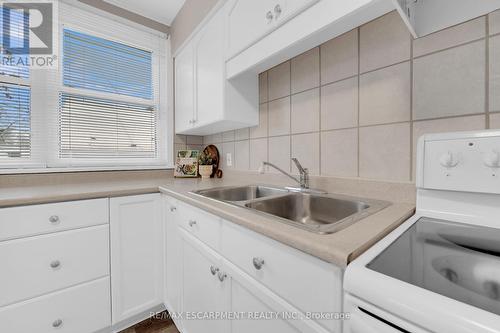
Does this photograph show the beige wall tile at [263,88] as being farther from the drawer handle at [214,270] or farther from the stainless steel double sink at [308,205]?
the drawer handle at [214,270]

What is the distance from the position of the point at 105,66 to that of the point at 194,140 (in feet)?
3.15

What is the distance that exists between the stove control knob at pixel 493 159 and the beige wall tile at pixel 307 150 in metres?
0.66

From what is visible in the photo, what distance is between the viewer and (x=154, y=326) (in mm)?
1384

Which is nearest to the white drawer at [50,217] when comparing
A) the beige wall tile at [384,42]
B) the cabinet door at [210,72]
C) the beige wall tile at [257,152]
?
the cabinet door at [210,72]

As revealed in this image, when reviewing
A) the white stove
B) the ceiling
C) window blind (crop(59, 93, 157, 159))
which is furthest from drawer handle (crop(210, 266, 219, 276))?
the ceiling

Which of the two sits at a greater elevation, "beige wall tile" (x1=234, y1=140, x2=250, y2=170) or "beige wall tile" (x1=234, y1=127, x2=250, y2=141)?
"beige wall tile" (x1=234, y1=127, x2=250, y2=141)

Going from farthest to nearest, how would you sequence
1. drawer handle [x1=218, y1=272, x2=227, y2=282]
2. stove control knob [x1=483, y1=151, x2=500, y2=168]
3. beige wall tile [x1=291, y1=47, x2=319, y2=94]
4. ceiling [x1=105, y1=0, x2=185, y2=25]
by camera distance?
ceiling [x1=105, y1=0, x2=185, y2=25] → beige wall tile [x1=291, y1=47, x2=319, y2=94] → drawer handle [x1=218, y1=272, x2=227, y2=282] → stove control knob [x1=483, y1=151, x2=500, y2=168]

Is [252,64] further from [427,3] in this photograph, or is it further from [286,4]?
[427,3]

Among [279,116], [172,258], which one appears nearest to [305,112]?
[279,116]

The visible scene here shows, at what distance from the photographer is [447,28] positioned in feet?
2.54

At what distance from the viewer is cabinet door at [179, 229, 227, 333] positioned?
872 mm

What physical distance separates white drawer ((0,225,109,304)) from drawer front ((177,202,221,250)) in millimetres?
500

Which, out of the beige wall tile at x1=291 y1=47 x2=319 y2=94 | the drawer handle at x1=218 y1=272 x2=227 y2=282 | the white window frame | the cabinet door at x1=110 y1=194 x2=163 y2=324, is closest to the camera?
the drawer handle at x1=218 y1=272 x2=227 y2=282

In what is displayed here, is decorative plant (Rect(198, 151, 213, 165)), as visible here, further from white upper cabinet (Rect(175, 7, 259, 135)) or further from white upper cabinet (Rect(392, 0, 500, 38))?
white upper cabinet (Rect(392, 0, 500, 38))
